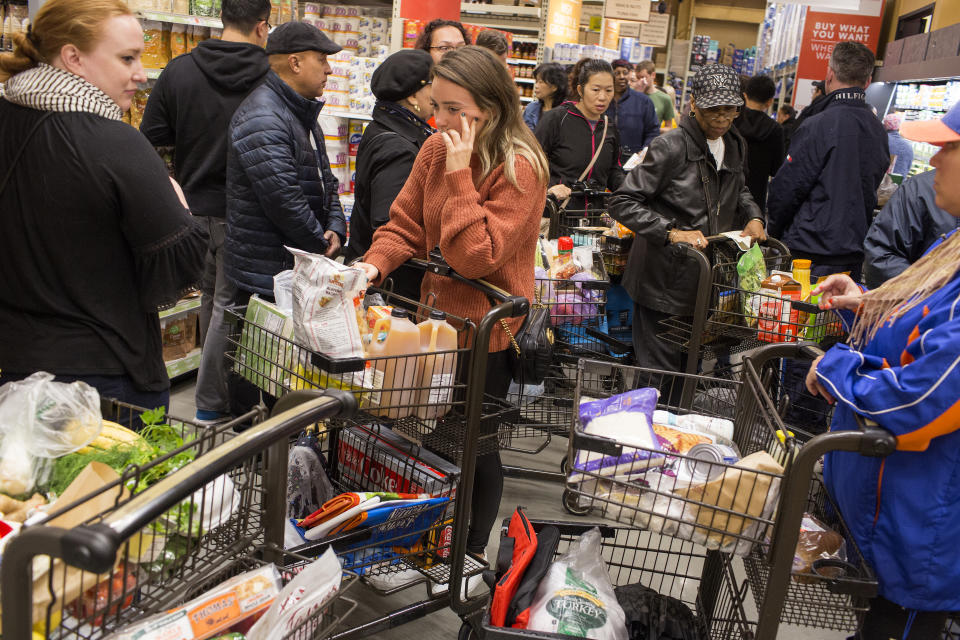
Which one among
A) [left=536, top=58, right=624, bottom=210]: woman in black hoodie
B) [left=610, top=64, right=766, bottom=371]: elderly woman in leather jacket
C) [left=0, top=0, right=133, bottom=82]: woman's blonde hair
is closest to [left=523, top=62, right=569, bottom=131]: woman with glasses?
[left=536, top=58, right=624, bottom=210]: woman in black hoodie

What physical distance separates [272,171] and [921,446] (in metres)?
2.68

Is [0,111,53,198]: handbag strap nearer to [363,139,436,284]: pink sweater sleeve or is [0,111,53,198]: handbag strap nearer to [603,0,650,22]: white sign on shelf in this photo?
[363,139,436,284]: pink sweater sleeve

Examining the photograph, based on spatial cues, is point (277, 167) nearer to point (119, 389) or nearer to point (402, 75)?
point (402, 75)

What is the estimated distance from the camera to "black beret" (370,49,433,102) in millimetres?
3379

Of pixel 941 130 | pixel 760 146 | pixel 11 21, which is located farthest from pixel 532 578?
pixel 760 146

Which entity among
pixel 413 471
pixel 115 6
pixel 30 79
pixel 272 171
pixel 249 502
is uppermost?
pixel 115 6

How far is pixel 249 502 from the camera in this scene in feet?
4.98

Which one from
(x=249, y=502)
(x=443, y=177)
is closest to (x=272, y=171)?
(x=443, y=177)

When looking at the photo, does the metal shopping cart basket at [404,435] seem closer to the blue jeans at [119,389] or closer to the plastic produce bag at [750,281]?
the blue jeans at [119,389]

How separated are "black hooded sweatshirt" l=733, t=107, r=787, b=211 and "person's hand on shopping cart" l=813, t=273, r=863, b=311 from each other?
16.0ft

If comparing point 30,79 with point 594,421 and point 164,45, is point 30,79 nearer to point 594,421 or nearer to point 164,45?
point 594,421

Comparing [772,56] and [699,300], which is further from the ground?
[772,56]

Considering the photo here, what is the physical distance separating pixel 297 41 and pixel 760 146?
4812 mm

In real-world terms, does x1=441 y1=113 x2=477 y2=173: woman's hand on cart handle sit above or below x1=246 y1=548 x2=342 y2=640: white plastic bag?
above
